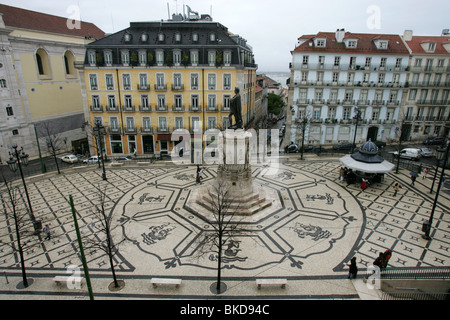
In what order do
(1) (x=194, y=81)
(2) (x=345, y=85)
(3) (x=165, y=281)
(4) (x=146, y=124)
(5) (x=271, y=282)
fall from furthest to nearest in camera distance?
(2) (x=345, y=85) < (4) (x=146, y=124) < (1) (x=194, y=81) < (3) (x=165, y=281) < (5) (x=271, y=282)

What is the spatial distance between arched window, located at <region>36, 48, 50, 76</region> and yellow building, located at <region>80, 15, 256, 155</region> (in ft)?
31.1

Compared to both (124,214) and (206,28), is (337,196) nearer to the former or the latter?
(124,214)

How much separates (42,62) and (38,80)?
9.40ft

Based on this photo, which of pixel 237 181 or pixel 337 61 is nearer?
pixel 237 181

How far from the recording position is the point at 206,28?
30578 millimetres

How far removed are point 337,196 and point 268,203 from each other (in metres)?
5.38

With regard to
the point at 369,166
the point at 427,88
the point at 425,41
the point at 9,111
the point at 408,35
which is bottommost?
the point at 369,166

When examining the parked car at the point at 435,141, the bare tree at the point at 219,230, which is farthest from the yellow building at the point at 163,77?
the parked car at the point at 435,141

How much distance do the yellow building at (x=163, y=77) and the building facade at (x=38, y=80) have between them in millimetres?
4020

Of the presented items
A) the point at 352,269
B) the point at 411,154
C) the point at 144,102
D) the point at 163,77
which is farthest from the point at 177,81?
the point at 411,154

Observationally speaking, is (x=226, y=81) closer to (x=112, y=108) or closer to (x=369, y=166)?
(x=112, y=108)

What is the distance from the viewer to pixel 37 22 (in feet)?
113

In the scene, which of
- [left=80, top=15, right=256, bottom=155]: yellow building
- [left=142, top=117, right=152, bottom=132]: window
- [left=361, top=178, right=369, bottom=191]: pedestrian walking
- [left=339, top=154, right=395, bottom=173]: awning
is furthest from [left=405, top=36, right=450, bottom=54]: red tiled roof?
[left=142, top=117, right=152, bottom=132]: window
